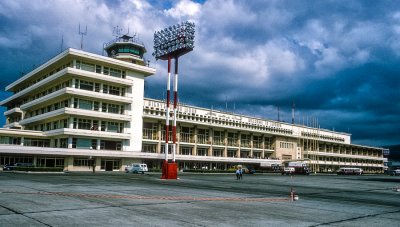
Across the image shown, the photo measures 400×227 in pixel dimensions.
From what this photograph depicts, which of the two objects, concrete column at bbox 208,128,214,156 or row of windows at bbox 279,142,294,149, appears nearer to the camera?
concrete column at bbox 208,128,214,156

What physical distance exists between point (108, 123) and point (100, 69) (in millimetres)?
10675

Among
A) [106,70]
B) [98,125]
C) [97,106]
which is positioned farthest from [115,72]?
[98,125]

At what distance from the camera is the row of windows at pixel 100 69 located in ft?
222

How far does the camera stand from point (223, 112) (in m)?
97.9

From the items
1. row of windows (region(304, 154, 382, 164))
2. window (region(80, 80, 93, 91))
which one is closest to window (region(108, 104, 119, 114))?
window (region(80, 80, 93, 91))

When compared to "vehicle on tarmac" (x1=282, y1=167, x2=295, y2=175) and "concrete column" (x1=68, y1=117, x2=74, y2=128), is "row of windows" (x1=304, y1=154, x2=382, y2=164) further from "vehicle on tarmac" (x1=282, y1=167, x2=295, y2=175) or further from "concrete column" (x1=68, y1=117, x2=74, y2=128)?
"concrete column" (x1=68, y1=117, x2=74, y2=128)

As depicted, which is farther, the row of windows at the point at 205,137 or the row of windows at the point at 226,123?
the row of windows at the point at 226,123

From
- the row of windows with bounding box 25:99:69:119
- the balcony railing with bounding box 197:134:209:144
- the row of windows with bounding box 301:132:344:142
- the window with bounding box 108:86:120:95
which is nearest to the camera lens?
the row of windows with bounding box 25:99:69:119

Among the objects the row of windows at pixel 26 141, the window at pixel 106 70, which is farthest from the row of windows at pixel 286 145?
the row of windows at pixel 26 141

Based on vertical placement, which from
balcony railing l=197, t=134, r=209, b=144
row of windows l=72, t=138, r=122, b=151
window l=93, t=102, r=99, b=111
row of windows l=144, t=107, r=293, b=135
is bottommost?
row of windows l=72, t=138, r=122, b=151

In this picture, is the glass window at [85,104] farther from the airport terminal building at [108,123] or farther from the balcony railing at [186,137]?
the balcony railing at [186,137]

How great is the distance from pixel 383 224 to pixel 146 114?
219ft

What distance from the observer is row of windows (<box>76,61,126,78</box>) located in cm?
6756

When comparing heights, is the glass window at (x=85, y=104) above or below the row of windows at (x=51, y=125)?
above
